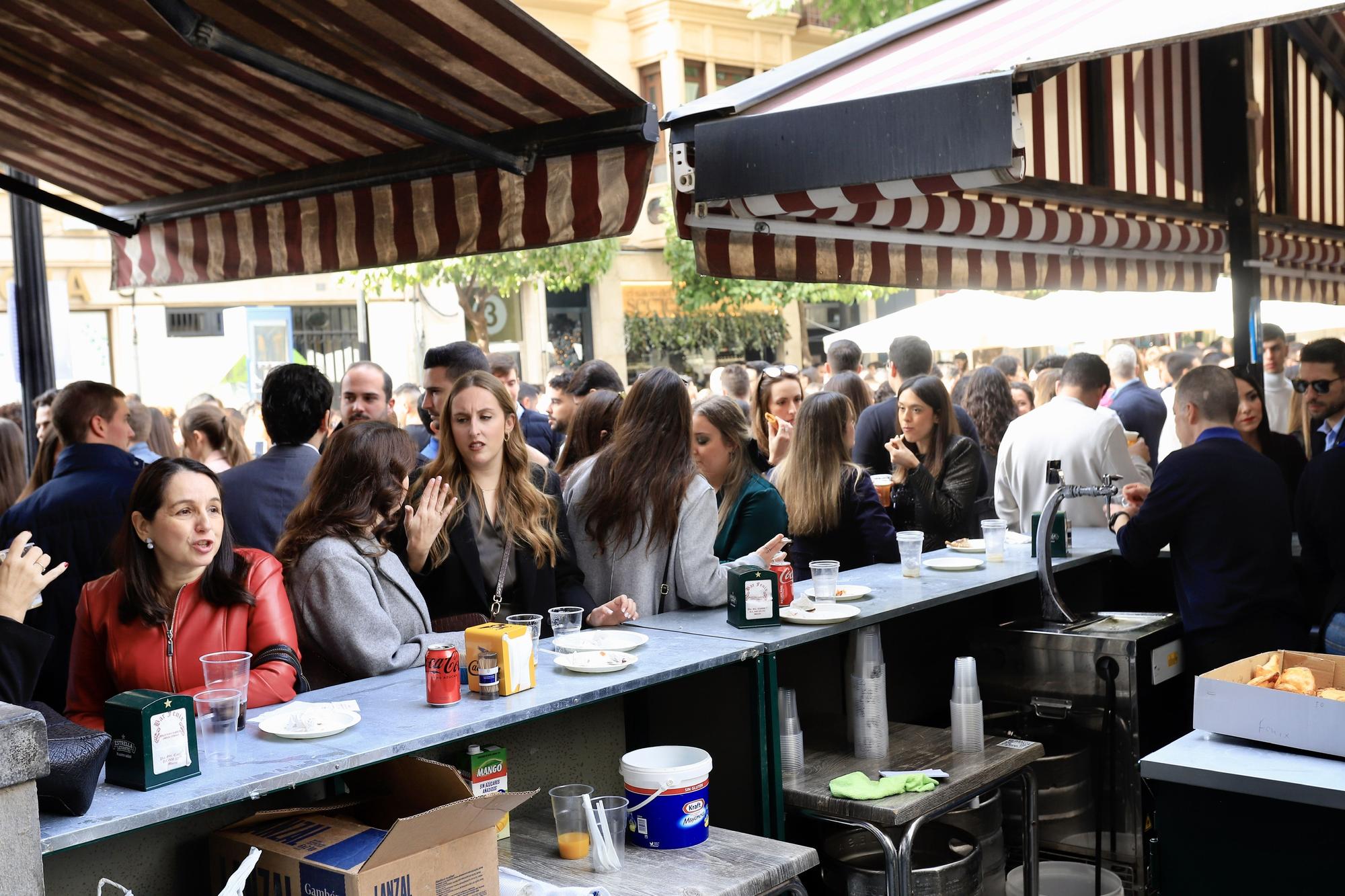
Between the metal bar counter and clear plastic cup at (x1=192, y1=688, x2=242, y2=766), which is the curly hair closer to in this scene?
the metal bar counter

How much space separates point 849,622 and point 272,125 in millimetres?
2746

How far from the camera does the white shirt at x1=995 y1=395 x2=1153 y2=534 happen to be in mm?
6395

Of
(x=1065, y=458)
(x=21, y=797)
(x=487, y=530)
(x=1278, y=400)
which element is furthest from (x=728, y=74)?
(x=21, y=797)

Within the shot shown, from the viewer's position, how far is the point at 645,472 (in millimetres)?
4355

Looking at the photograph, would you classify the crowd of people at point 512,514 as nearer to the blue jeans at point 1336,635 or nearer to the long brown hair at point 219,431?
the blue jeans at point 1336,635

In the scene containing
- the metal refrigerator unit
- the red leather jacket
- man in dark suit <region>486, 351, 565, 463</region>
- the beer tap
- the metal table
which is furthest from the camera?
man in dark suit <region>486, 351, 565, 463</region>

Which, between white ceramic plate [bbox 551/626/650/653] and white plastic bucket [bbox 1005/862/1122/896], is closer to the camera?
white ceramic plate [bbox 551/626/650/653]

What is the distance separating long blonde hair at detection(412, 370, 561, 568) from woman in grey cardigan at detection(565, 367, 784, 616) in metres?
0.20

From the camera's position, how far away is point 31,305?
589cm

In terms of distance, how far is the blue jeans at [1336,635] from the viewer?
446 centimetres

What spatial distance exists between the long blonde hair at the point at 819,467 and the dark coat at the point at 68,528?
9.03 ft

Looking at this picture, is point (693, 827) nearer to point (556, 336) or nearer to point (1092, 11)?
point (1092, 11)

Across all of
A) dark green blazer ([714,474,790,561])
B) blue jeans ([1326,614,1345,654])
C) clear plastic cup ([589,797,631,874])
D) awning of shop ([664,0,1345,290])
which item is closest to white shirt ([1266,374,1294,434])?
awning of shop ([664,0,1345,290])

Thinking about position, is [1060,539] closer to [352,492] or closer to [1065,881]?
[1065,881]
